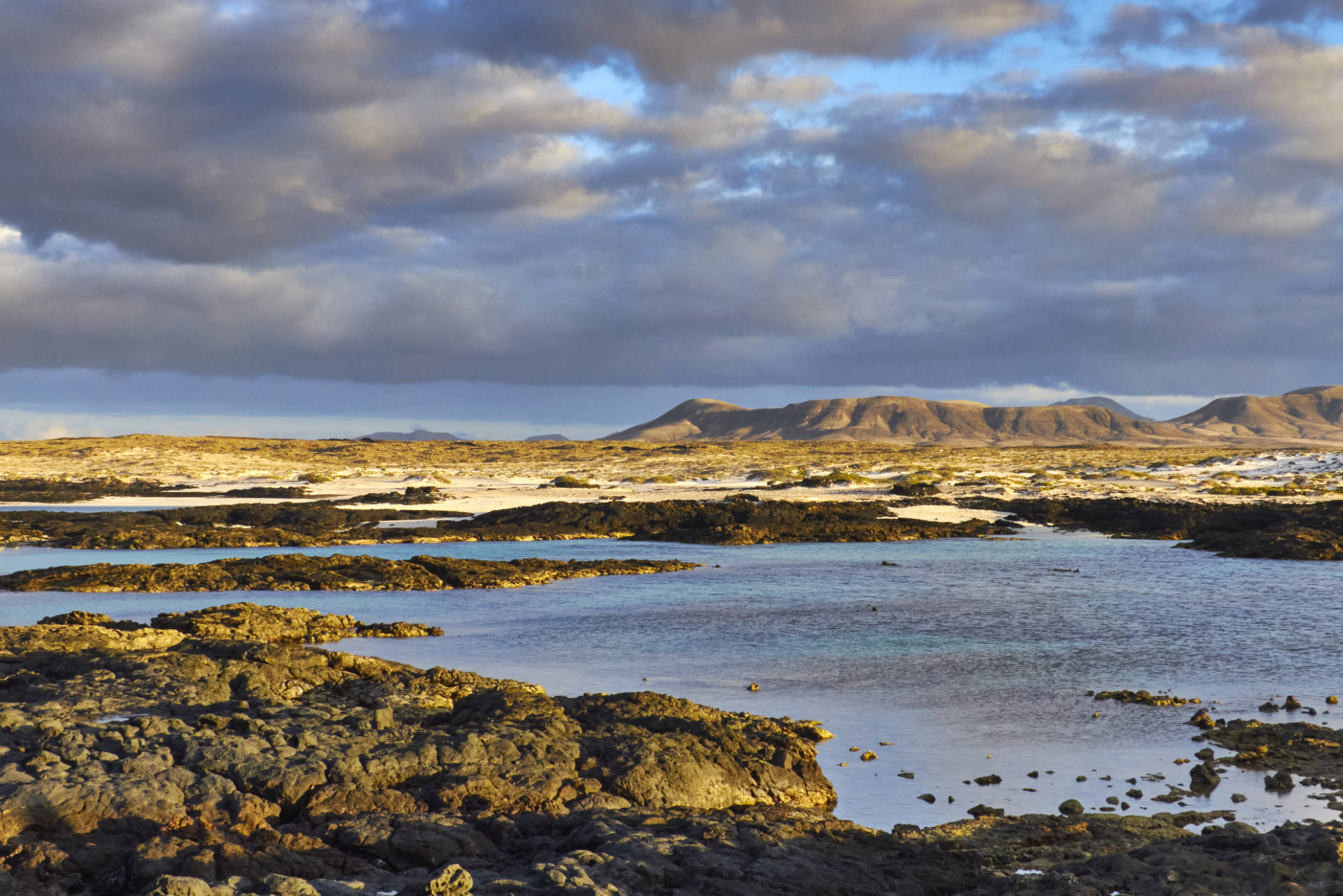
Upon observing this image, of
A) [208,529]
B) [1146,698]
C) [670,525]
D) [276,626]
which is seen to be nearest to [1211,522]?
[670,525]

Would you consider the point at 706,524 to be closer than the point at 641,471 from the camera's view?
Yes

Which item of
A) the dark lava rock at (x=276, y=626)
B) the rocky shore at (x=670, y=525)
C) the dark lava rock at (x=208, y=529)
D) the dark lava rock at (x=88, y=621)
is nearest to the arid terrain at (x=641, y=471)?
the rocky shore at (x=670, y=525)

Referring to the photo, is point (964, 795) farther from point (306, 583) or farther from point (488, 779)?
point (306, 583)

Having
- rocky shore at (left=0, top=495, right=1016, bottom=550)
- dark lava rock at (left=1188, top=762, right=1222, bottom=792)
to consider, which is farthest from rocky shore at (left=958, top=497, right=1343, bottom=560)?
dark lava rock at (left=1188, top=762, right=1222, bottom=792)

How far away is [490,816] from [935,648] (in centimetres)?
988

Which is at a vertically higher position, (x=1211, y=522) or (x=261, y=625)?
(x=1211, y=522)

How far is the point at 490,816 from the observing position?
761cm

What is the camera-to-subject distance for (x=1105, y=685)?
13156 millimetres

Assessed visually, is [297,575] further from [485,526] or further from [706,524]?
[706,524]

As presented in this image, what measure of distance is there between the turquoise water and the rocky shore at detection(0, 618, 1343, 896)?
91 cm

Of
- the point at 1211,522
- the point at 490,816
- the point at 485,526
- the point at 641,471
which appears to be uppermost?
the point at 641,471

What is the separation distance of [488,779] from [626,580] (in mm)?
16592

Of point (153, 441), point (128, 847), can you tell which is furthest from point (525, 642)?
point (153, 441)

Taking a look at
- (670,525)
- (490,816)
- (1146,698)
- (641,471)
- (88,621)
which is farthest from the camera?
(641,471)
